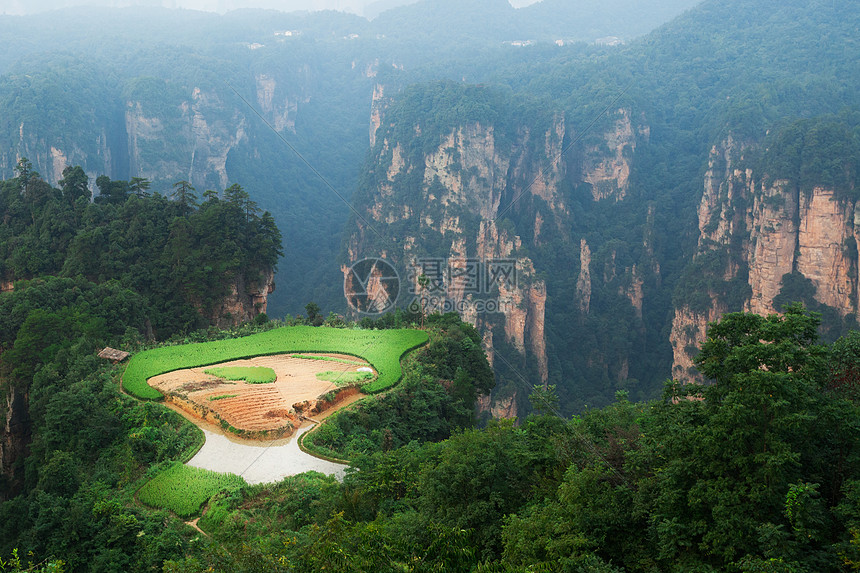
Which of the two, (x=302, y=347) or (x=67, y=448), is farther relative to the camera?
(x=302, y=347)

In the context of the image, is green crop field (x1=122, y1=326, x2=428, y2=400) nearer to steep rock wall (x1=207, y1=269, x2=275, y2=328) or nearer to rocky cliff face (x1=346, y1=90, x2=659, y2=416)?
steep rock wall (x1=207, y1=269, x2=275, y2=328)

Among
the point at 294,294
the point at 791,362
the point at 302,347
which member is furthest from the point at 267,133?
the point at 791,362

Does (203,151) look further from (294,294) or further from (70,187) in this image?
(70,187)

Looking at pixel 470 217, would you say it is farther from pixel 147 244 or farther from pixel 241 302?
pixel 147 244

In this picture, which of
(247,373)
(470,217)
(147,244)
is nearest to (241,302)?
(147,244)

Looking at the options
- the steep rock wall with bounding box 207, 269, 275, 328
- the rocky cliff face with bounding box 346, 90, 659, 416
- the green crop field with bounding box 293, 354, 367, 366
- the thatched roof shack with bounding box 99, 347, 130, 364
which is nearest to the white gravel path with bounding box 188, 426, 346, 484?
the green crop field with bounding box 293, 354, 367, 366

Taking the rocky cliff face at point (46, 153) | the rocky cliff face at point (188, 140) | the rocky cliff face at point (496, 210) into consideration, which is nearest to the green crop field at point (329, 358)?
the rocky cliff face at point (496, 210)
